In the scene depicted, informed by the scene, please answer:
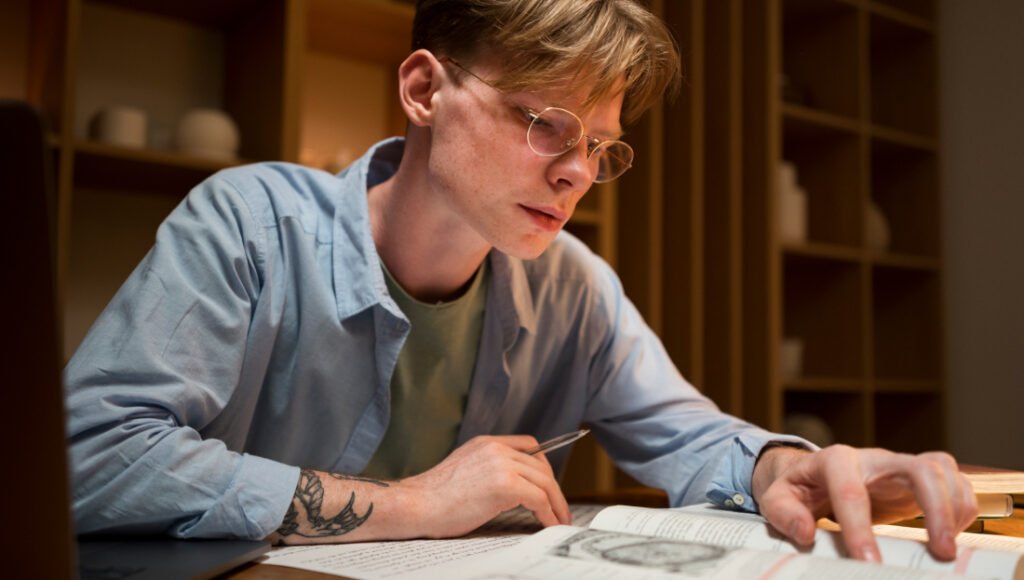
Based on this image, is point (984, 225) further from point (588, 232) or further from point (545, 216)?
point (545, 216)

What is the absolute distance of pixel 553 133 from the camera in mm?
1059

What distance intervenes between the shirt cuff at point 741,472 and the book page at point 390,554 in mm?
224

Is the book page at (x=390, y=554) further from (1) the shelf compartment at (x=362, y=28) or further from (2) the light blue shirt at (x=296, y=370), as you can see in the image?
(1) the shelf compartment at (x=362, y=28)

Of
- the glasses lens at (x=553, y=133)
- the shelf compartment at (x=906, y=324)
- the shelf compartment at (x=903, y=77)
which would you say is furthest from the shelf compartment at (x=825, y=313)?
the glasses lens at (x=553, y=133)

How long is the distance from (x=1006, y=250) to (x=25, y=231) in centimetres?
313

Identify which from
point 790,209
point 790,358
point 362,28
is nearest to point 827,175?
point 790,209

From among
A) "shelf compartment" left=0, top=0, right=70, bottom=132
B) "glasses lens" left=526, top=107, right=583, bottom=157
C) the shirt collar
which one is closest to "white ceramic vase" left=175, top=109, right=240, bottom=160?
"shelf compartment" left=0, top=0, right=70, bottom=132

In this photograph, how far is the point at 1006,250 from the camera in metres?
3.00

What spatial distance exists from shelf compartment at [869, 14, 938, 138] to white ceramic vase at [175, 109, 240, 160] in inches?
89.1

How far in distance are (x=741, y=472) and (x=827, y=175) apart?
7.47ft

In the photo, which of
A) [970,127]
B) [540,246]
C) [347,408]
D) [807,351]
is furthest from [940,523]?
[970,127]

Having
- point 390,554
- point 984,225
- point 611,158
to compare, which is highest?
point 984,225

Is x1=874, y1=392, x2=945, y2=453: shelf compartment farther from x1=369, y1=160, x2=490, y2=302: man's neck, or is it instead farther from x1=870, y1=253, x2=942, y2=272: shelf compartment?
x1=369, y1=160, x2=490, y2=302: man's neck

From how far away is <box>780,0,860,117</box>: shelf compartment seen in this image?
304cm
